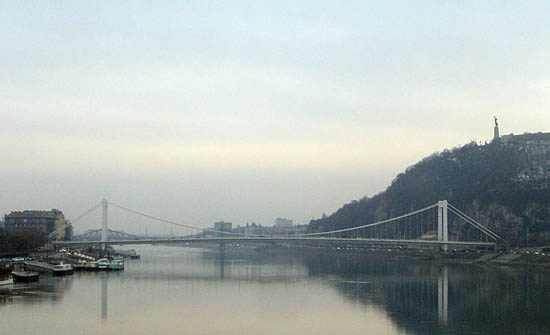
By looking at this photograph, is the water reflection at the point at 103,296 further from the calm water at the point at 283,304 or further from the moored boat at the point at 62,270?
the moored boat at the point at 62,270

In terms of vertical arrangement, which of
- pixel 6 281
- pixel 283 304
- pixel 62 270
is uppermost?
pixel 6 281

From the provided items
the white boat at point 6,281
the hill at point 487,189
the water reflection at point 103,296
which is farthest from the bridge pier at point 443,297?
the hill at point 487,189

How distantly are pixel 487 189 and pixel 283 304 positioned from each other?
37.2 m

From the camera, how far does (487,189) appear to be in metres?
53.9

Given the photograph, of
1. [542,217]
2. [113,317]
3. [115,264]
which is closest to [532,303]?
[113,317]

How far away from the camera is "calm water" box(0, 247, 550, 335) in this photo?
15953 millimetres

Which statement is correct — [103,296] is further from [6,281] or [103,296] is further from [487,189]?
[487,189]

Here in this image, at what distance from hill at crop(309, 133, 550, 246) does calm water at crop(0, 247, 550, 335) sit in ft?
55.6

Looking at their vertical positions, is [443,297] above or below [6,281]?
below

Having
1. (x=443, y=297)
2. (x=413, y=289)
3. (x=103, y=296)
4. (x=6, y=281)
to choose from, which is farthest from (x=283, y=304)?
(x=6, y=281)

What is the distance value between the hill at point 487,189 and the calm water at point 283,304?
1695cm

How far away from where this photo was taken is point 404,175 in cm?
6681

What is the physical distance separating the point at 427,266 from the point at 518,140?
100 ft

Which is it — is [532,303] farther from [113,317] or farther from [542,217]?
[542,217]
